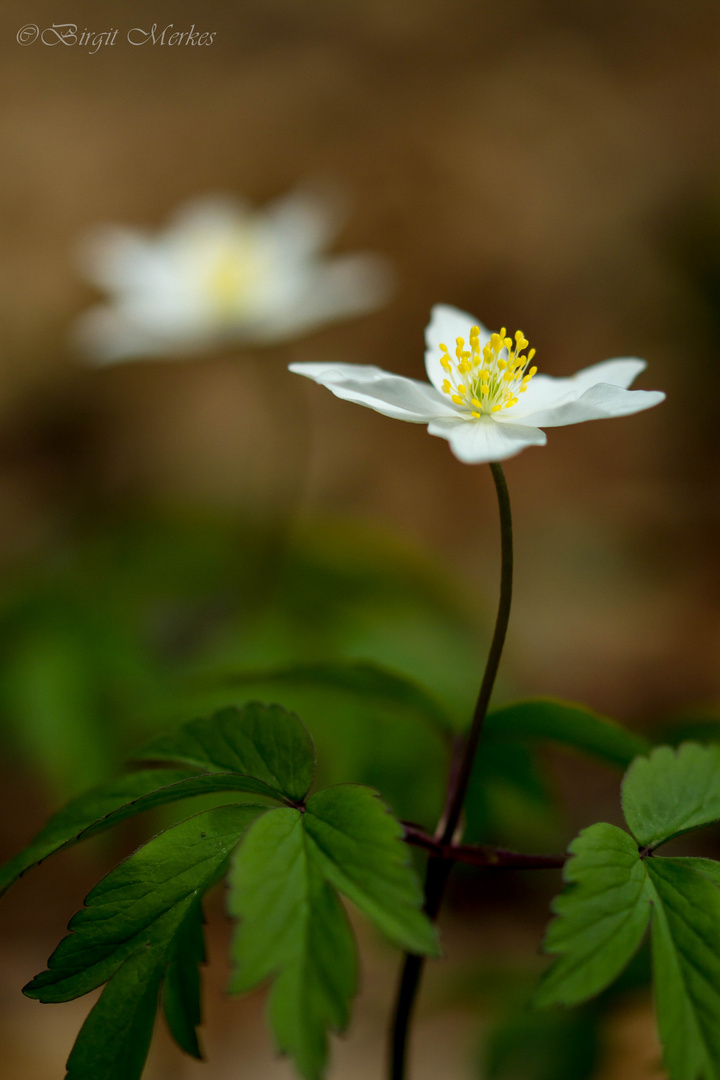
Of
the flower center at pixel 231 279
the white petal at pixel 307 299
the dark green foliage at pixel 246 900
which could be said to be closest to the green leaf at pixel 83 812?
the dark green foliage at pixel 246 900

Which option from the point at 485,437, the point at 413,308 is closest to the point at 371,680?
the point at 485,437

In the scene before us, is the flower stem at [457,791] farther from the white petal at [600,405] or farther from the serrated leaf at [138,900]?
the serrated leaf at [138,900]

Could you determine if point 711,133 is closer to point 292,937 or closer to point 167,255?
point 167,255

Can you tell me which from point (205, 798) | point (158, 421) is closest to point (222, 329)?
point (158, 421)

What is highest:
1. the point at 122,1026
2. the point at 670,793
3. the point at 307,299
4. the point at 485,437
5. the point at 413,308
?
the point at 413,308

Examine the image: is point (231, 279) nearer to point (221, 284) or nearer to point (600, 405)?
point (221, 284)

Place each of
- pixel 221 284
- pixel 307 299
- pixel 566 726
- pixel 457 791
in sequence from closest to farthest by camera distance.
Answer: pixel 457 791
pixel 566 726
pixel 307 299
pixel 221 284

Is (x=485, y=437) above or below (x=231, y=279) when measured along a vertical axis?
below

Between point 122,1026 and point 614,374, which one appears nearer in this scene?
point 122,1026
